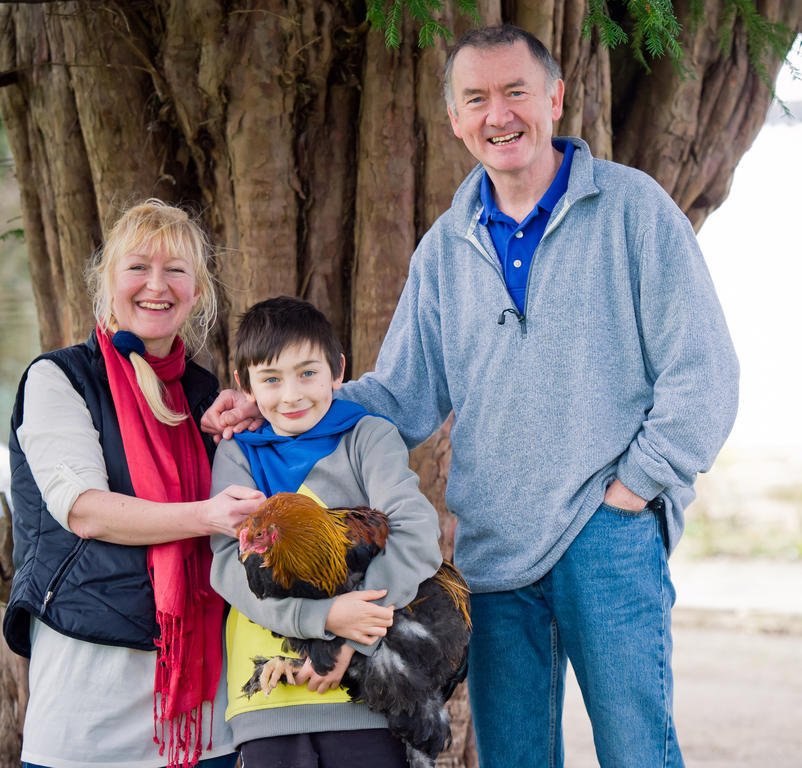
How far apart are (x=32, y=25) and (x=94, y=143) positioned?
0.61m

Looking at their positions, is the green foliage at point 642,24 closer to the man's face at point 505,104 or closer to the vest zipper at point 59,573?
the man's face at point 505,104

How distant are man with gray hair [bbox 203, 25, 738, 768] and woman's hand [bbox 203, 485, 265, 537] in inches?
10.5

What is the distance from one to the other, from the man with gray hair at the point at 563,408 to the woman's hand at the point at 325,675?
0.55 m

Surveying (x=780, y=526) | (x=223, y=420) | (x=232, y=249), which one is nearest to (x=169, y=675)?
(x=223, y=420)

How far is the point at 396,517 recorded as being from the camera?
2.02 m

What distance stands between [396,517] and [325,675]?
1.19 ft

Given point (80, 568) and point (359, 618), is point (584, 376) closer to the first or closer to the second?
point (359, 618)

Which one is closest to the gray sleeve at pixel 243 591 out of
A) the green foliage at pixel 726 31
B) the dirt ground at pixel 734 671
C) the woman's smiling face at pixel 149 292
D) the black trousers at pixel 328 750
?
the black trousers at pixel 328 750

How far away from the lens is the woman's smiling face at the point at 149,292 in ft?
7.55

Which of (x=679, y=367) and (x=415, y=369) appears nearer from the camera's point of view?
(x=679, y=367)

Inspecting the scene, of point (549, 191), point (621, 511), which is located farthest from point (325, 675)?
point (549, 191)

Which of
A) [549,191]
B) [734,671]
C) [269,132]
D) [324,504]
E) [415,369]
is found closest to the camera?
[324,504]

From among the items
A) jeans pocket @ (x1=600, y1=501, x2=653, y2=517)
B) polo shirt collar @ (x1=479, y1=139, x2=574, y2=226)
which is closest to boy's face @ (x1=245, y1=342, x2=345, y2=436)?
polo shirt collar @ (x1=479, y1=139, x2=574, y2=226)

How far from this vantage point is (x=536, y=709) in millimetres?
2391
